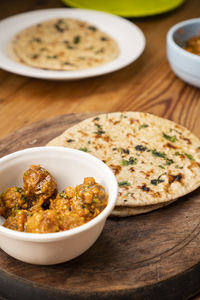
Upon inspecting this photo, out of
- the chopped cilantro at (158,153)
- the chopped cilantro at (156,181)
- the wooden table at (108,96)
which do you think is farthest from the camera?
the wooden table at (108,96)

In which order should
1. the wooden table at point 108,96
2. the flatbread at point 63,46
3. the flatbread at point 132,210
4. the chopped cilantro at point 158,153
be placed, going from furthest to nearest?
the flatbread at point 63,46 → the wooden table at point 108,96 → the chopped cilantro at point 158,153 → the flatbread at point 132,210

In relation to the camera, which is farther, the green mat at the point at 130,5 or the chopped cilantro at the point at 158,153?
the green mat at the point at 130,5

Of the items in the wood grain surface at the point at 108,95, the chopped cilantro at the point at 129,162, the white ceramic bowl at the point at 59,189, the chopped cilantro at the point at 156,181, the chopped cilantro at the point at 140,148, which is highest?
the white ceramic bowl at the point at 59,189

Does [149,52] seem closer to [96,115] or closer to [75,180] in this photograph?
[96,115]

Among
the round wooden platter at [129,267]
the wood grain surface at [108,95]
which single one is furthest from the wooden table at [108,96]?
the round wooden platter at [129,267]

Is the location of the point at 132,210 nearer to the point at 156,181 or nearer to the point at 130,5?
the point at 156,181

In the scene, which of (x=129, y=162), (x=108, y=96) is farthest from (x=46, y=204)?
(x=108, y=96)

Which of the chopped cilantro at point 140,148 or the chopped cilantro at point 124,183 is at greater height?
the chopped cilantro at point 124,183

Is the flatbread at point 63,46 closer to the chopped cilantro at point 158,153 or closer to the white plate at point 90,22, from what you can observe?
the white plate at point 90,22

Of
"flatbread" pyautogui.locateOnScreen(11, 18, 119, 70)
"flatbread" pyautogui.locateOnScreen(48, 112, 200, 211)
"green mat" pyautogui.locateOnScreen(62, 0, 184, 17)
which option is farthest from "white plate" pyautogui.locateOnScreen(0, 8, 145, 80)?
"flatbread" pyautogui.locateOnScreen(48, 112, 200, 211)
